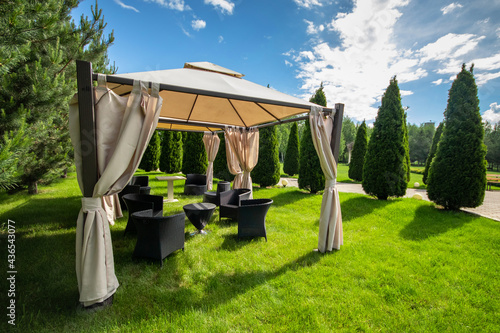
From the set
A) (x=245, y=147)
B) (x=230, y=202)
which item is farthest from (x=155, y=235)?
(x=245, y=147)

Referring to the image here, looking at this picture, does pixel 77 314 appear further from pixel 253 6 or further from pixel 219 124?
pixel 253 6

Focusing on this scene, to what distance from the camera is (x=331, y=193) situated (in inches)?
143

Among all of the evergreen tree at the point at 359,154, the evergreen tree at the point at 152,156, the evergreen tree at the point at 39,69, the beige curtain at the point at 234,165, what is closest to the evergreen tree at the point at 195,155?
the evergreen tree at the point at 152,156

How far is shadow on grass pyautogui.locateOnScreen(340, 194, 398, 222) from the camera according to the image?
5829 millimetres

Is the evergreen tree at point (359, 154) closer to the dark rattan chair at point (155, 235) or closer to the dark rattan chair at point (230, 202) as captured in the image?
the dark rattan chair at point (230, 202)

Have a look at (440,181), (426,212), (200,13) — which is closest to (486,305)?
(426,212)

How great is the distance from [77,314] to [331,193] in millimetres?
3588

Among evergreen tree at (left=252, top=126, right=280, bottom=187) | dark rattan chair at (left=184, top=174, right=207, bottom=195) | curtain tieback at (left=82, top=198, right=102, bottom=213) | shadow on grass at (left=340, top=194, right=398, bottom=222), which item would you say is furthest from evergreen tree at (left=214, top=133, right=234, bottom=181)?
curtain tieback at (left=82, top=198, right=102, bottom=213)

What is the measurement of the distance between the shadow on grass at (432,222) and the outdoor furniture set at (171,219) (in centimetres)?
318

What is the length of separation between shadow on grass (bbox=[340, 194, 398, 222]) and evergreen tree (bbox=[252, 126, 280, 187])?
3602 millimetres

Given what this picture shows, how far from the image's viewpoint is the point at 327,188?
3684mm

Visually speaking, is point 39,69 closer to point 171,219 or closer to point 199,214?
point 171,219

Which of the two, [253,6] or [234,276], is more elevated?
[253,6]

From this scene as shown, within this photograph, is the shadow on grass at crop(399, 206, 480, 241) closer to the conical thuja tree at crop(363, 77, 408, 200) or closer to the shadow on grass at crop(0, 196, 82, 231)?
the conical thuja tree at crop(363, 77, 408, 200)
